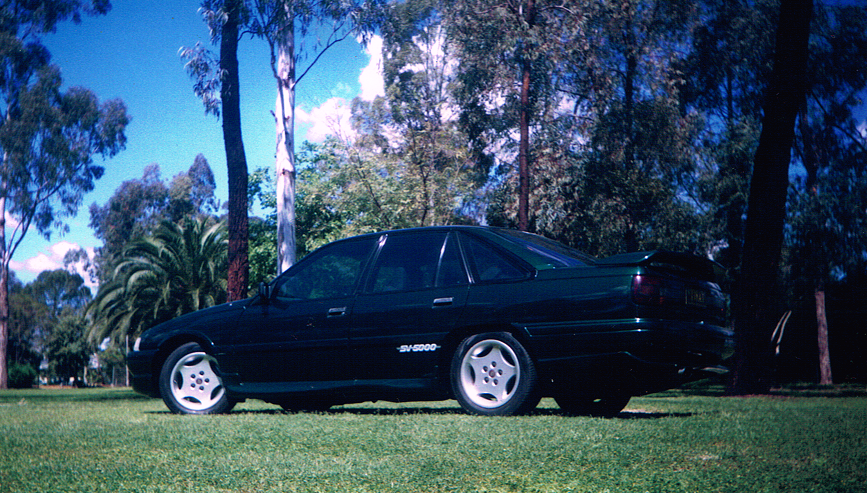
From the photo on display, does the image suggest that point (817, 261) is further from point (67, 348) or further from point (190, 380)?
point (67, 348)

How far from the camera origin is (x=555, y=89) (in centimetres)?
2373

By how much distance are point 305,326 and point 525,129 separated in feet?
53.5

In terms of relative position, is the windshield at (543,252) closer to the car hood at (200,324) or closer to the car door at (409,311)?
the car door at (409,311)

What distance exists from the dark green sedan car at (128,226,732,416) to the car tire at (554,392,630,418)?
0.02 metres

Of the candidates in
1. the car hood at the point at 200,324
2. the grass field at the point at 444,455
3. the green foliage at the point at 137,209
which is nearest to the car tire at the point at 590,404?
the grass field at the point at 444,455

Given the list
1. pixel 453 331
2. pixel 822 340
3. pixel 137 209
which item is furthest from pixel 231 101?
pixel 137 209

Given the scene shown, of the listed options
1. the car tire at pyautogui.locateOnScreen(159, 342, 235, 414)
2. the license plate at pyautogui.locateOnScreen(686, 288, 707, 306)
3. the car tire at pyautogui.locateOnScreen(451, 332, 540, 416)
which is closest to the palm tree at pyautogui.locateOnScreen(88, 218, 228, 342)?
the car tire at pyautogui.locateOnScreen(159, 342, 235, 414)

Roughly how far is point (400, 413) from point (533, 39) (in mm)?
16992

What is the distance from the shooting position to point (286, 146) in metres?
17.7

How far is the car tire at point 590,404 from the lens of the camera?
6.67 m

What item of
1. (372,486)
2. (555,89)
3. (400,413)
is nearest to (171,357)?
(400,413)

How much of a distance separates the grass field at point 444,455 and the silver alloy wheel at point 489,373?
9.8 inches

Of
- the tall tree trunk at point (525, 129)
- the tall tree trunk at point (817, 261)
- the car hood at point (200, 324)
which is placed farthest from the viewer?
the tall tree trunk at point (817, 261)

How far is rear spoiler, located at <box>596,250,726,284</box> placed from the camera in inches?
222
